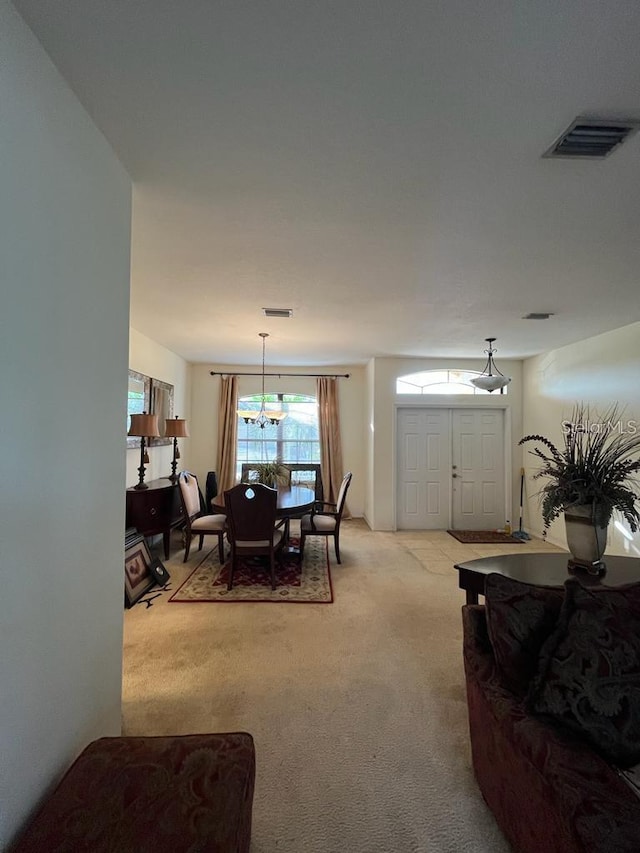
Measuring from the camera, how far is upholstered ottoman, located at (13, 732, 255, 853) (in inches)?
37.8

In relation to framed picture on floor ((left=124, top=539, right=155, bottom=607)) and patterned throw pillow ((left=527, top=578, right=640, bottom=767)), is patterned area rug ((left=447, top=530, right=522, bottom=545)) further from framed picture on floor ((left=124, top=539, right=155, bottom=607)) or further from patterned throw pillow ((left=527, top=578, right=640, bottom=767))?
patterned throw pillow ((left=527, top=578, right=640, bottom=767))

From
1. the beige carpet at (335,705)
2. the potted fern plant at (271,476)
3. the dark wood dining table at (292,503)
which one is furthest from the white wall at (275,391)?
the beige carpet at (335,705)

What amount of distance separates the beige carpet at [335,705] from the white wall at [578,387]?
8.63 feet

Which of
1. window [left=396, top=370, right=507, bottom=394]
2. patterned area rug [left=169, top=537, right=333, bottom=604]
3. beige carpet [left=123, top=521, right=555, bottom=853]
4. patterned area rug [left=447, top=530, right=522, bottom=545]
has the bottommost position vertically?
beige carpet [left=123, top=521, right=555, bottom=853]

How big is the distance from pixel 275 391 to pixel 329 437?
3.98ft

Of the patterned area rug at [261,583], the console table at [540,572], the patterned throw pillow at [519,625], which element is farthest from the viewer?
the patterned area rug at [261,583]

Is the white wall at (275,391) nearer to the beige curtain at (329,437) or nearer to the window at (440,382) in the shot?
the beige curtain at (329,437)

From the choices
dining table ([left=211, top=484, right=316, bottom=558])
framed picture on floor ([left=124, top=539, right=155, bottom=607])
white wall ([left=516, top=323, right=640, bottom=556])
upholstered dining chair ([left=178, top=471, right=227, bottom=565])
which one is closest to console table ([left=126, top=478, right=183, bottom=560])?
upholstered dining chair ([left=178, top=471, right=227, bottom=565])

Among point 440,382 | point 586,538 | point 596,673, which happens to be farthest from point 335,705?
point 440,382

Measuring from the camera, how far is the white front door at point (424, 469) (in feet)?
19.7

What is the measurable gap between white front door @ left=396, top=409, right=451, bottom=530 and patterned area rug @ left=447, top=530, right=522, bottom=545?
0.35m

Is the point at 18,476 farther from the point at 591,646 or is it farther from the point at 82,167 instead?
the point at 591,646

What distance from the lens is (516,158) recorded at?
1587 mm

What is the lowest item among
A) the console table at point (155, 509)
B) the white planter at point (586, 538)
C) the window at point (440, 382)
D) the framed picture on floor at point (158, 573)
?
the framed picture on floor at point (158, 573)
